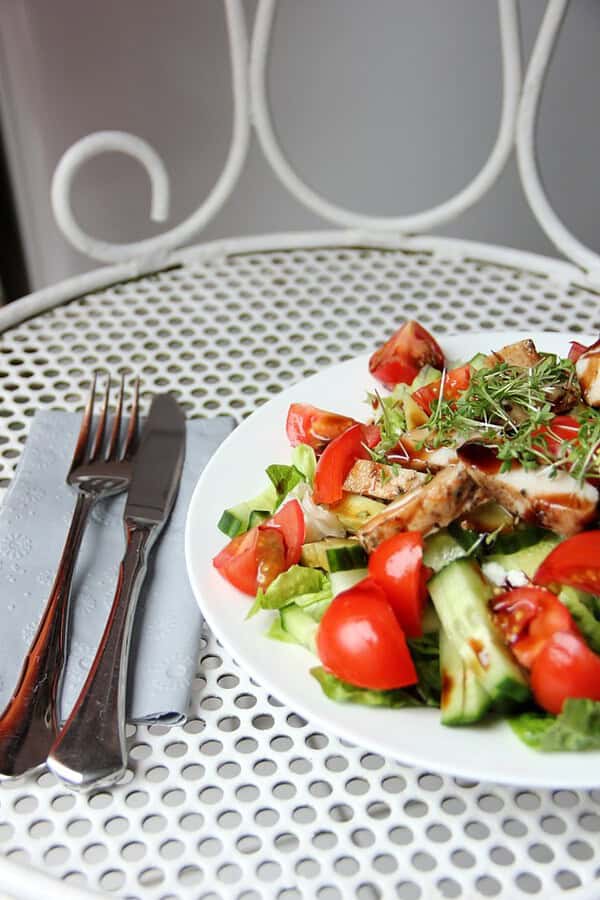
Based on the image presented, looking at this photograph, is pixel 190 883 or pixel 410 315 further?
pixel 410 315

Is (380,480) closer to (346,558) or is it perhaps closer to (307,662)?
(346,558)

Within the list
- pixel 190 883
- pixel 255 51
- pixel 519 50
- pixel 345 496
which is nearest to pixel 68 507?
pixel 345 496

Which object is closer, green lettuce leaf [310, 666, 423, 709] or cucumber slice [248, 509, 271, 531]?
green lettuce leaf [310, 666, 423, 709]

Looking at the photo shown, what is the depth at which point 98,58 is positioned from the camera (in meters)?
2.64

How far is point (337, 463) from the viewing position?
1.12m

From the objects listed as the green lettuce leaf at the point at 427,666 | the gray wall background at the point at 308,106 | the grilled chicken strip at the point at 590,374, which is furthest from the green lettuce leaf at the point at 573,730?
the gray wall background at the point at 308,106

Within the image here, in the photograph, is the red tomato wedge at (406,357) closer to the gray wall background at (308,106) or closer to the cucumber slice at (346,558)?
the cucumber slice at (346,558)

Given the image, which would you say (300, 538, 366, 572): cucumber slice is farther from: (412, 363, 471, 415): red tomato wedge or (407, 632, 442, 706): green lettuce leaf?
(412, 363, 471, 415): red tomato wedge

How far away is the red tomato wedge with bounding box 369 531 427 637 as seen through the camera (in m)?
0.95

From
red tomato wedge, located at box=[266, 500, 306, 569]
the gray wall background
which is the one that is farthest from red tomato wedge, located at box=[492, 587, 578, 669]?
the gray wall background

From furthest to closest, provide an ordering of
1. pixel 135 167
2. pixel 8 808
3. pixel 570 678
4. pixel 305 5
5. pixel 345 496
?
pixel 135 167, pixel 305 5, pixel 345 496, pixel 8 808, pixel 570 678

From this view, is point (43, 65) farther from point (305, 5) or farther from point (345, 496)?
point (345, 496)

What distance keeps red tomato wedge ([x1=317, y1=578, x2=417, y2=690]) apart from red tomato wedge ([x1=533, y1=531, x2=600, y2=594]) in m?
0.15

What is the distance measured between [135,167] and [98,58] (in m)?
0.30
